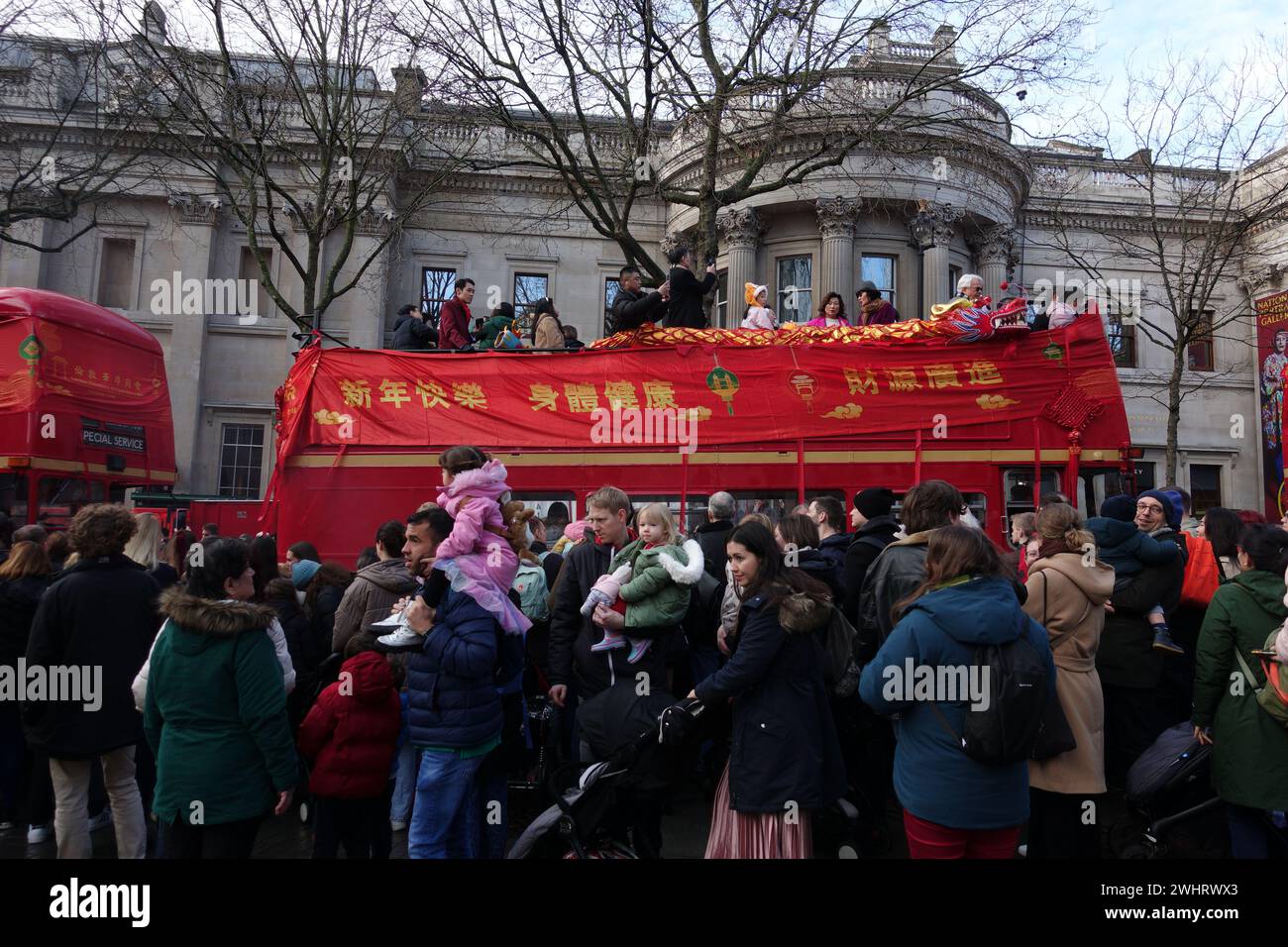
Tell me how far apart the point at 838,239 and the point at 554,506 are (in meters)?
14.6

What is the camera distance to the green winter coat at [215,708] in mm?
3354

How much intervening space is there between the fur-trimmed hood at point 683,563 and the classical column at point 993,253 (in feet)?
71.5

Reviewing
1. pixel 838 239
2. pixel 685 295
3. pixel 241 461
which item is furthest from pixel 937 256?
pixel 241 461

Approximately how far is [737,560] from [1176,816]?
10.5 feet

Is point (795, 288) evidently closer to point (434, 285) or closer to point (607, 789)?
point (434, 285)

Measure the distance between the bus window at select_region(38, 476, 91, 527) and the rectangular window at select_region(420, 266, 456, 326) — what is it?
14618 mm

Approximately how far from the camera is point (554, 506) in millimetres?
10438

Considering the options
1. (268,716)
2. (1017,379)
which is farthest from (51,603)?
(1017,379)

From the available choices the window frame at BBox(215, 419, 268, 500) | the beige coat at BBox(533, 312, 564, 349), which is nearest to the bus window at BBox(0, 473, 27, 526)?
the beige coat at BBox(533, 312, 564, 349)

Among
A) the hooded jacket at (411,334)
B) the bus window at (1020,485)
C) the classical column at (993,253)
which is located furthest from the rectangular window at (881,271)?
the hooded jacket at (411,334)

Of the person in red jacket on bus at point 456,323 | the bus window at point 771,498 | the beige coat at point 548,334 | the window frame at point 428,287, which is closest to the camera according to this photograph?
the bus window at point 771,498

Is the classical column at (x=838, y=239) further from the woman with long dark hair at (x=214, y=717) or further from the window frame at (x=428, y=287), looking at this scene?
the woman with long dark hair at (x=214, y=717)

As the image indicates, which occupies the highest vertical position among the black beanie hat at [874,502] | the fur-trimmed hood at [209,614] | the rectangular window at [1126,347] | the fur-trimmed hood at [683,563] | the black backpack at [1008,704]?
the rectangular window at [1126,347]

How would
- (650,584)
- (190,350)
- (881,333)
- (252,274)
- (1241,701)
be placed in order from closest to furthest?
(1241,701), (650,584), (881,333), (190,350), (252,274)
